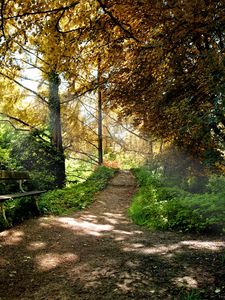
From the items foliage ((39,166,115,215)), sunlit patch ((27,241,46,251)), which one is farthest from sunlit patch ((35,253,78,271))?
foliage ((39,166,115,215))

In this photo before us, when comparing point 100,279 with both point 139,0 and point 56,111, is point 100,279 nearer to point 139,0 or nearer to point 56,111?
point 139,0

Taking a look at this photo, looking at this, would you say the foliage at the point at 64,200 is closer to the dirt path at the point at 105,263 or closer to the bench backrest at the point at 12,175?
the bench backrest at the point at 12,175

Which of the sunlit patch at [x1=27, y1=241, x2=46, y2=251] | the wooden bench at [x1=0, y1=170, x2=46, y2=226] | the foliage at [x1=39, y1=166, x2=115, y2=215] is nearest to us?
the sunlit patch at [x1=27, y1=241, x2=46, y2=251]

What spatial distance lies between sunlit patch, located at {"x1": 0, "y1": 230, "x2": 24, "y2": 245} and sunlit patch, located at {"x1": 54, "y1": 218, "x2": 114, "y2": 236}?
1163mm

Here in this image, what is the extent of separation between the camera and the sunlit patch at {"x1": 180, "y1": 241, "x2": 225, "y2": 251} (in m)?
4.68

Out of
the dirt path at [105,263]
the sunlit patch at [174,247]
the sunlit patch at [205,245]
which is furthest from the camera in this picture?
the sunlit patch at [205,245]

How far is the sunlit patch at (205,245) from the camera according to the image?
4676 mm

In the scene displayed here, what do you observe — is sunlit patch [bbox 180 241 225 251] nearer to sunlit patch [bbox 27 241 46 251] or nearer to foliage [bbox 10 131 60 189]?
sunlit patch [bbox 27 241 46 251]

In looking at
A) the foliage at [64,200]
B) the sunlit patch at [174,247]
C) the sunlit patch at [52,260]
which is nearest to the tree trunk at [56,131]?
the foliage at [64,200]

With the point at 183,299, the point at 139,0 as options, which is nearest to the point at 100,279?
the point at 183,299

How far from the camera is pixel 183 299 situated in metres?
2.92

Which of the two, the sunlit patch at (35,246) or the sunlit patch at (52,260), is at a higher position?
the sunlit patch at (35,246)

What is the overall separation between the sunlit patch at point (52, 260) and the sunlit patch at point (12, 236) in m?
0.87

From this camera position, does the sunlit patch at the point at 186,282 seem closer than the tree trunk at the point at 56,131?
Yes
